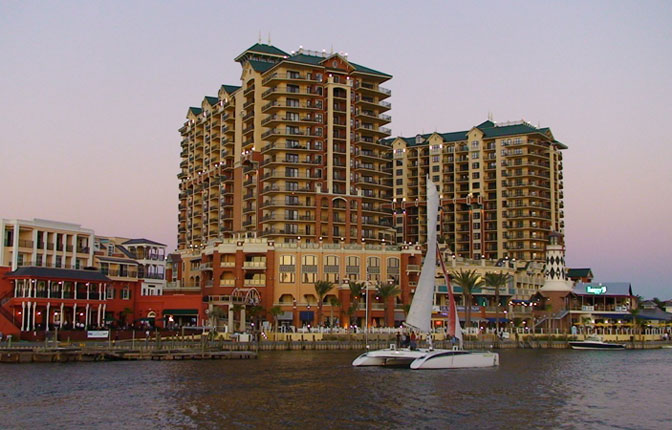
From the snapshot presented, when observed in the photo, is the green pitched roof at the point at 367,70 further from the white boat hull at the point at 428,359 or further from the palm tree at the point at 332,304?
the white boat hull at the point at 428,359

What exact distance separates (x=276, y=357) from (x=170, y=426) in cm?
4864

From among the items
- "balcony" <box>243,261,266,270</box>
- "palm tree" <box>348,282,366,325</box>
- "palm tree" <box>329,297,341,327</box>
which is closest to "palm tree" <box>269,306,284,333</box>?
"palm tree" <box>329,297,341,327</box>

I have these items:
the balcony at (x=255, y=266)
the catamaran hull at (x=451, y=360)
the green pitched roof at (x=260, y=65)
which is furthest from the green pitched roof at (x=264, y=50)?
the catamaran hull at (x=451, y=360)

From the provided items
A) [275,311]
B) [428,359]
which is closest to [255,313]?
[275,311]

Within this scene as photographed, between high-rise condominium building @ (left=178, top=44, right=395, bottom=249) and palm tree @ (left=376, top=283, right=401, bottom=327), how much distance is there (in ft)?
48.1

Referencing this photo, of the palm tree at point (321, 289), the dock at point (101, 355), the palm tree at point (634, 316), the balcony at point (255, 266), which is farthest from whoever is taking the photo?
the palm tree at point (634, 316)

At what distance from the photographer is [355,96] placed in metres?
161

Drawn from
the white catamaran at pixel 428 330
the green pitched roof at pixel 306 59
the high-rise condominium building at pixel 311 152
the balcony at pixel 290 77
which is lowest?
the white catamaran at pixel 428 330

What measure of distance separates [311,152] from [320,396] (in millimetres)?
98628

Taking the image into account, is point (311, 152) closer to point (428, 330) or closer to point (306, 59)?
point (306, 59)

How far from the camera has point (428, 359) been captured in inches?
3125

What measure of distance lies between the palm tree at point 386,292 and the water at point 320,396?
50576 millimetres

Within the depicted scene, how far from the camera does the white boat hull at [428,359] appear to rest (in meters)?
79.7

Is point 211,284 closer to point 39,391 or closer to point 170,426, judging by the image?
point 39,391
